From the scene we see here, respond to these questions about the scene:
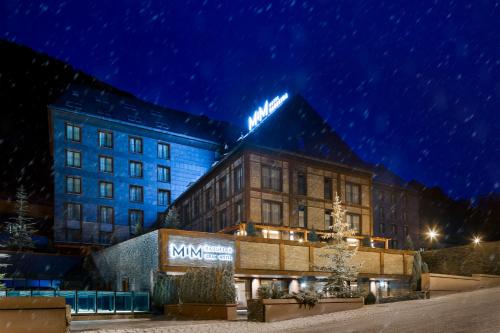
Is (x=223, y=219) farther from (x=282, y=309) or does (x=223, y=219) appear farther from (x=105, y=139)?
(x=282, y=309)

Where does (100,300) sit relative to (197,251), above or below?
below

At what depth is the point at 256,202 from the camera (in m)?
41.5

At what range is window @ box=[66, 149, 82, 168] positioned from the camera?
5422 cm

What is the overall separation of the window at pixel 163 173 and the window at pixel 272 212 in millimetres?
20821

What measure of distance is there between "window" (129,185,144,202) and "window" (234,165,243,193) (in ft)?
60.8

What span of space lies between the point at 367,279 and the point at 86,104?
107 ft

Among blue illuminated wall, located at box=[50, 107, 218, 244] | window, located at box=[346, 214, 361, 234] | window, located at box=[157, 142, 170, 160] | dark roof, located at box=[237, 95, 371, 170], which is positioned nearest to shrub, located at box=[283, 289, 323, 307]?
dark roof, located at box=[237, 95, 371, 170]

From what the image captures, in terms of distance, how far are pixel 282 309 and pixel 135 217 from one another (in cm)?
3823

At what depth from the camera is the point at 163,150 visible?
199ft

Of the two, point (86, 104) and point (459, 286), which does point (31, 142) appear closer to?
point (86, 104)

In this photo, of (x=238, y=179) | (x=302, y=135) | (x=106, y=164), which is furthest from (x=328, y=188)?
(x=106, y=164)

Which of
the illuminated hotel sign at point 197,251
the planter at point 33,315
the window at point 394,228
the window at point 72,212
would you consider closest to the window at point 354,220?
the illuminated hotel sign at point 197,251

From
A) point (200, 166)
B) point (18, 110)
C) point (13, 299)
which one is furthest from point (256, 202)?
point (18, 110)

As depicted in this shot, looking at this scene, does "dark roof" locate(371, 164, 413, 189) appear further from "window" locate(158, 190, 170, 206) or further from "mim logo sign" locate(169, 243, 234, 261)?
"mim logo sign" locate(169, 243, 234, 261)
